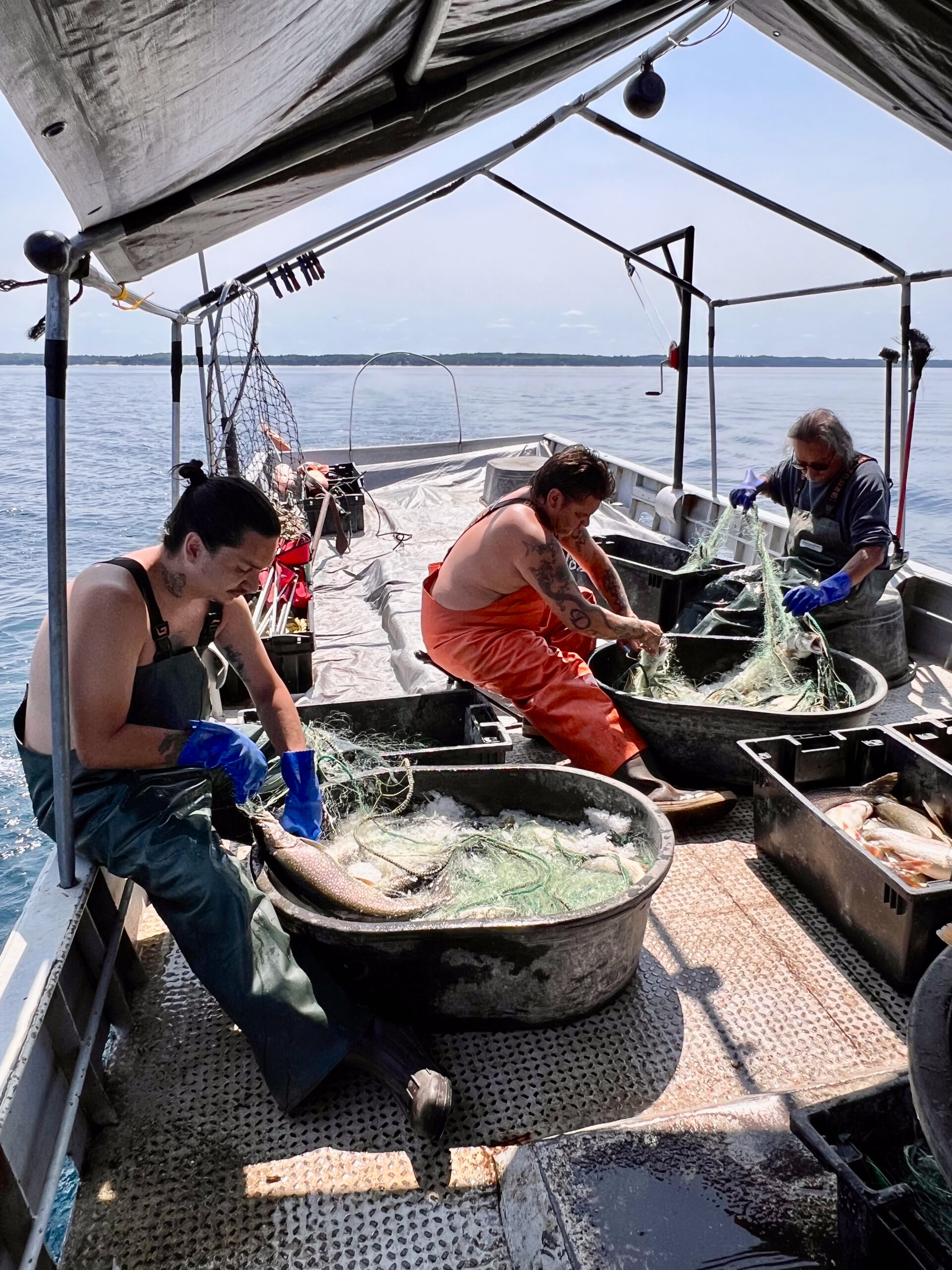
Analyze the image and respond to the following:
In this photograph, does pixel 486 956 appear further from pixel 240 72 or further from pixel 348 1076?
pixel 240 72

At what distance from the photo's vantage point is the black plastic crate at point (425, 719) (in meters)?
3.67

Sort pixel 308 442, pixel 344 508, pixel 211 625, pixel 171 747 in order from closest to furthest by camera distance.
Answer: pixel 171 747
pixel 211 625
pixel 344 508
pixel 308 442

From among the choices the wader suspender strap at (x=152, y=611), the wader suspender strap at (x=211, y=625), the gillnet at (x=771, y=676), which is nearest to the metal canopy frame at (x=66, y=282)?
the wader suspender strap at (x=152, y=611)

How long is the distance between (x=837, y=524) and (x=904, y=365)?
1131 mm

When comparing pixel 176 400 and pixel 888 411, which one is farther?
pixel 888 411

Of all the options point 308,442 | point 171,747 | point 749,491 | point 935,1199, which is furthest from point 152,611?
point 308,442

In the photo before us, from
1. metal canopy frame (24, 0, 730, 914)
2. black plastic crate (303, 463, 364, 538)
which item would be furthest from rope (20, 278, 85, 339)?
black plastic crate (303, 463, 364, 538)

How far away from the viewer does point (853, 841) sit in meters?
2.84

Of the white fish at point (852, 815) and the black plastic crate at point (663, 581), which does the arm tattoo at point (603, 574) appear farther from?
the white fish at point (852, 815)

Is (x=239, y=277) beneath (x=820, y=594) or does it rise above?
above

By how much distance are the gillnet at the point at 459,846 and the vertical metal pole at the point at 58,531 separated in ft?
Result: 3.10

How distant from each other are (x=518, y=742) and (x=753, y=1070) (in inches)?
82.9

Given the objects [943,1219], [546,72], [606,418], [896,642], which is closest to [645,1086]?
[943,1219]

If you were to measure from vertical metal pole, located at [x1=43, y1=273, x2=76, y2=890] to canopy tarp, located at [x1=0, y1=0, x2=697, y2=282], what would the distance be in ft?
0.86
